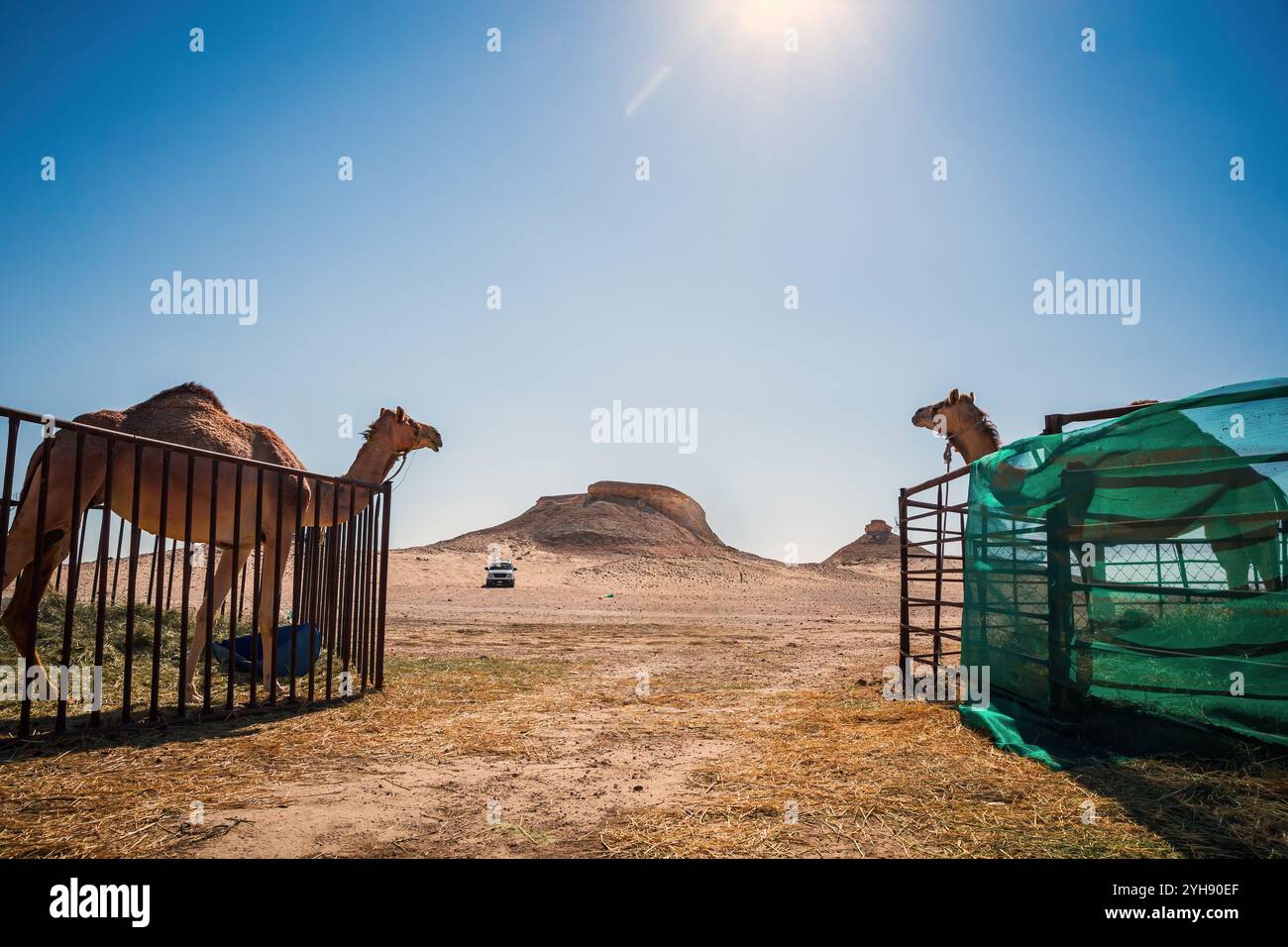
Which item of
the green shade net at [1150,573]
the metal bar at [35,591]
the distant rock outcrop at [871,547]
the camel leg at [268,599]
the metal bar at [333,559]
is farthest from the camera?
the distant rock outcrop at [871,547]

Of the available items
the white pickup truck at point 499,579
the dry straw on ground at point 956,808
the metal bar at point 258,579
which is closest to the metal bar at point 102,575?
the metal bar at point 258,579

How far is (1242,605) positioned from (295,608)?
337 inches

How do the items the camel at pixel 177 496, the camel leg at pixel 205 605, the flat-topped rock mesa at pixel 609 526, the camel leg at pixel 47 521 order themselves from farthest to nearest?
the flat-topped rock mesa at pixel 609 526
the camel leg at pixel 205 605
the camel at pixel 177 496
the camel leg at pixel 47 521

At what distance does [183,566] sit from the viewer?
25.4 feet

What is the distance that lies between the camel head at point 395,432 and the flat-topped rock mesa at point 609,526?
46708 millimetres

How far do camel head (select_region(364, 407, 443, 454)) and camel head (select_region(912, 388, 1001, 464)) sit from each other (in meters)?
7.24

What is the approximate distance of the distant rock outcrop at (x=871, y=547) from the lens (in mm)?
75625

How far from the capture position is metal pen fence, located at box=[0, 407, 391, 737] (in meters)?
6.06

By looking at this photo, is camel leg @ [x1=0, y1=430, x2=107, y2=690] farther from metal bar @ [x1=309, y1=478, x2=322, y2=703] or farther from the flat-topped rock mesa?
the flat-topped rock mesa

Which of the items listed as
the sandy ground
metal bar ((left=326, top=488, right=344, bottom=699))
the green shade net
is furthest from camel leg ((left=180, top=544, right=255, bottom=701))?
the green shade net

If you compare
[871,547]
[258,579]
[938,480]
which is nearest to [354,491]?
[258,579]

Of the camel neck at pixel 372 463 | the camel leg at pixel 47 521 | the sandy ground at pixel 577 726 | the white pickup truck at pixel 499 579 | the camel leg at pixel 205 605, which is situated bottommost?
the white pickup truck at pixel 499 579

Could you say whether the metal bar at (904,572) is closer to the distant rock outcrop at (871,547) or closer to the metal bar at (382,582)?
the metal bar at (382,582)
